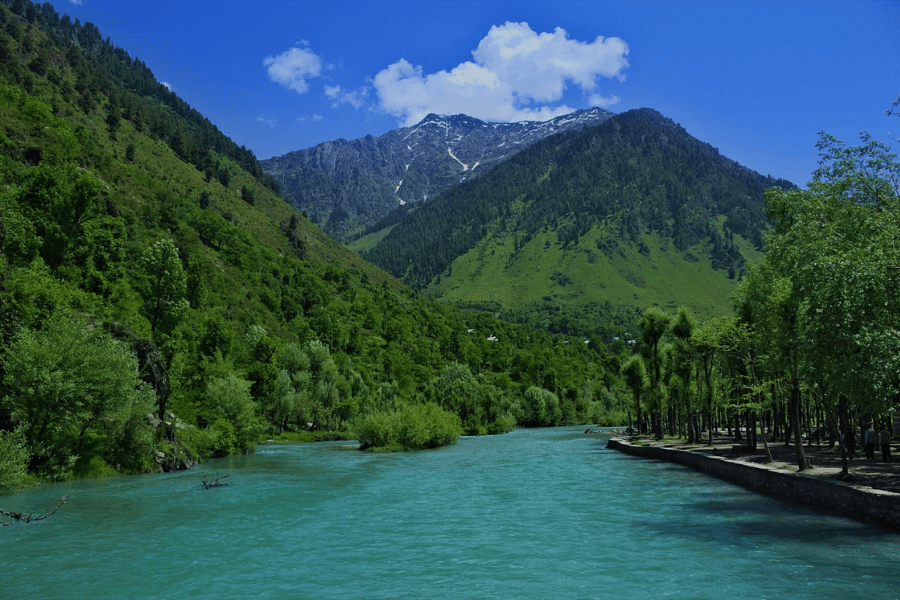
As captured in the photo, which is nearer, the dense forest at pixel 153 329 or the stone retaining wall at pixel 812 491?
the stone retaining wall at pixel 812 491

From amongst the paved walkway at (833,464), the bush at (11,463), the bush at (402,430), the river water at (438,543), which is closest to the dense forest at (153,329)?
the bush at (11,463)

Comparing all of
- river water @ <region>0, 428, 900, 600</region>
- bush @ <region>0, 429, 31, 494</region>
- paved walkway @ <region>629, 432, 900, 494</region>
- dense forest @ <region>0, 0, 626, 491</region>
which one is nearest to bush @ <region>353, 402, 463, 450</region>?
dense forest @ <region>0, 0, 626, 491</region>

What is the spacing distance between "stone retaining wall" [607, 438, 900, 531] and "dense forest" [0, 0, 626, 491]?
4668cm

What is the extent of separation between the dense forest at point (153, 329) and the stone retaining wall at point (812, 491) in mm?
46680

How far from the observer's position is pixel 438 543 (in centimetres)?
2591

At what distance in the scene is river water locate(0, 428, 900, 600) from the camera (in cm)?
1948

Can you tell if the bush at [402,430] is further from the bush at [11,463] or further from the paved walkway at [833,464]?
the bush at [11,463]

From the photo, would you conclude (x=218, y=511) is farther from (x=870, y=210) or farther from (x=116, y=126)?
(x=116, y=126)

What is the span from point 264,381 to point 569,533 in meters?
79.0

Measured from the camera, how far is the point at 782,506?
32531 millimetres

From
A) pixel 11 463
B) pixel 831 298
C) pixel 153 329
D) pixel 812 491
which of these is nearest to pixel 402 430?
pixel 153 329

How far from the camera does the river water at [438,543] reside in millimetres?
19484

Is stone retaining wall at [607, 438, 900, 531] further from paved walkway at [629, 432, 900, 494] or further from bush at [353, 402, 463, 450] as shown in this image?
bush at [353, 402, 463, 450]

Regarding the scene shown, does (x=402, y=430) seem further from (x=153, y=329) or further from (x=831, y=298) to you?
(x=831, y=298)
